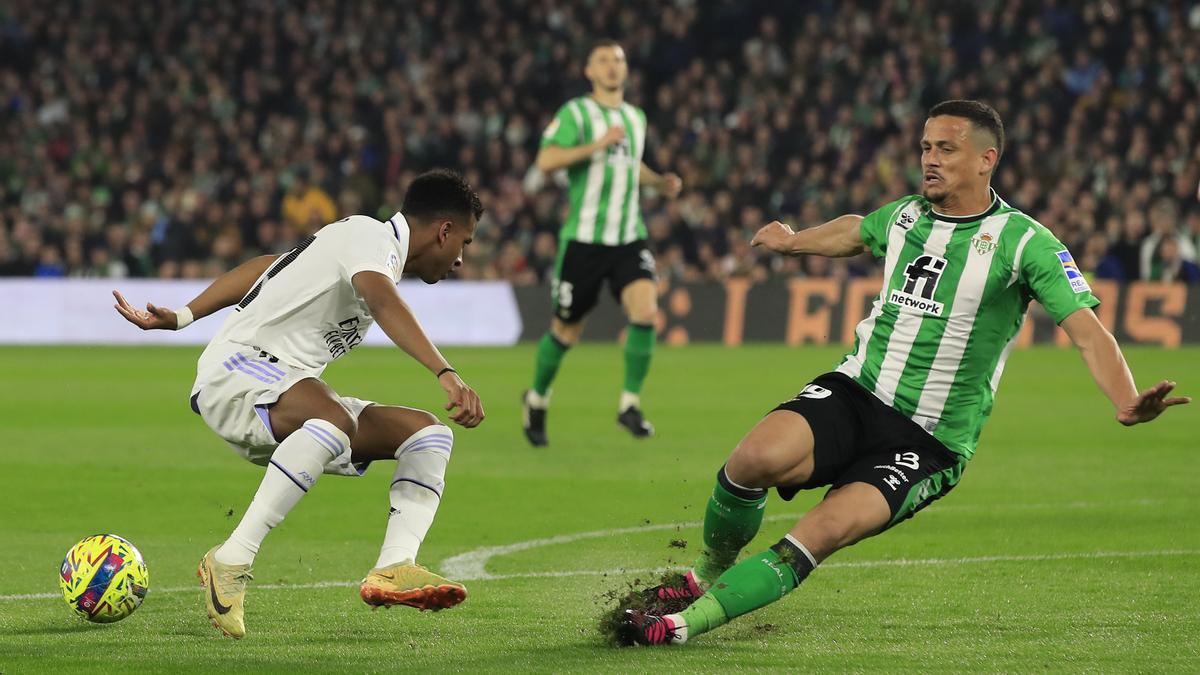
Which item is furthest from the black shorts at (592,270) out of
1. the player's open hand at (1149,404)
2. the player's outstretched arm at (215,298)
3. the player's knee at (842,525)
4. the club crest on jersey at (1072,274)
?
the player's open hand at (1149,404)

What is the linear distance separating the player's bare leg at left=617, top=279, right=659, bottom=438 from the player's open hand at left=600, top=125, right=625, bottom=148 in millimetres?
963

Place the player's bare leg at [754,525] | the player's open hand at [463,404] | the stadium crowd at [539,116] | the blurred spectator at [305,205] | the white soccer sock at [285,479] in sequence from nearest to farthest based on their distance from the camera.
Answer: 1. the player's open hand at [463,404]
2. the player's bare leg at [754,525]
3. the white soccer sock at [285,479]
4. the stadium crowd at [539,116]
5. the blurred spectator at [305,205]

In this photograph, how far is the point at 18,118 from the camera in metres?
27.2

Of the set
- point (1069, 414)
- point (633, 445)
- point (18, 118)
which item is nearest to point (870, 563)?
point (633, 445)

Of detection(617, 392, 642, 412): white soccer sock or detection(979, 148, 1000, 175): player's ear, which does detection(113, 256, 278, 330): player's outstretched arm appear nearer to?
detection(979, 148, 1000, 175): player's ear

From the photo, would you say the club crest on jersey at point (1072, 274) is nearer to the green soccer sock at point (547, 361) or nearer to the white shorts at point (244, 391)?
the white shorts at point (244, 391)

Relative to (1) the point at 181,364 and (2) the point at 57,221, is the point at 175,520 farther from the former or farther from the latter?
(2) the point at 57,221

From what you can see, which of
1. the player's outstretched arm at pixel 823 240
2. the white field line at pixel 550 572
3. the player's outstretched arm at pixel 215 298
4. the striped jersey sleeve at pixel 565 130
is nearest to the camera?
the player's outstretched arm at pixel 823 240

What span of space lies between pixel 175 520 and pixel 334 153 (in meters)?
18.0

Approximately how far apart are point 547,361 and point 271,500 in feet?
19.6

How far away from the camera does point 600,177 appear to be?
11750 mm

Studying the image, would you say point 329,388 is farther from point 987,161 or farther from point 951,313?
point 987,161

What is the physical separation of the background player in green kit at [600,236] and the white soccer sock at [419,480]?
5667 millimetres

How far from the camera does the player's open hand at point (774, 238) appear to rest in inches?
235
